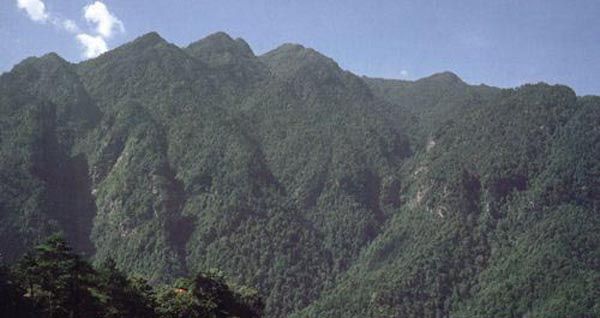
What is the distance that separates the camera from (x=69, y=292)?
67125mm

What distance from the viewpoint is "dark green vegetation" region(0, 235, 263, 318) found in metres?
65.7

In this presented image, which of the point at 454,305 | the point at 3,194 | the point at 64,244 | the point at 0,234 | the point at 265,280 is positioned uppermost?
the point at 3,194

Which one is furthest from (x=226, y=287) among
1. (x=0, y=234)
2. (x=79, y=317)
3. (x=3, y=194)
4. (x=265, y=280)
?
(x=3, y=194)

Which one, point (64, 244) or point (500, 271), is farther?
point (500, 271)

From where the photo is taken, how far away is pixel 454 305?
18950 centimetres

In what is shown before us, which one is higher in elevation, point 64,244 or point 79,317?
point 64,244

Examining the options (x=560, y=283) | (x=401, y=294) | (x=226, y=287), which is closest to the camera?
(x=226, y=287)

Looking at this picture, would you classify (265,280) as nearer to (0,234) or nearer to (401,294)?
(401,294)

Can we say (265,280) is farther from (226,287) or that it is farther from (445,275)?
(226,287)

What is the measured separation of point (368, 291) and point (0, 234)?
104m

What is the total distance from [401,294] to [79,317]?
13431 centimetres

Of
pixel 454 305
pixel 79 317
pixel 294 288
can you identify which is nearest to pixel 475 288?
pixel 454 305

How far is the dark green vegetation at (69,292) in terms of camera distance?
65.7 meters

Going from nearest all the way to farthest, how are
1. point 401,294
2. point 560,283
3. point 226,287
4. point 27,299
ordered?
1. point 27,299
2. point 226,287
3. point 560,283
4. point 401,294
